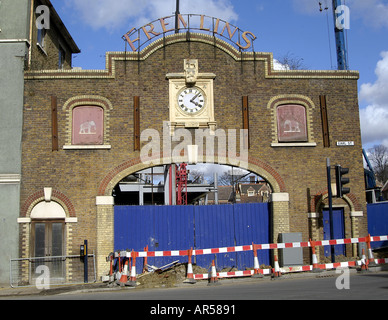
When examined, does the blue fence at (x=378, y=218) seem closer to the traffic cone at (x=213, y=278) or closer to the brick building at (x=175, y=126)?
the brick building at (x=175, y=126)

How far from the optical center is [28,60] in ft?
59.3

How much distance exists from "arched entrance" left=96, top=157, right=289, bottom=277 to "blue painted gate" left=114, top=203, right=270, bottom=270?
1.26 ft

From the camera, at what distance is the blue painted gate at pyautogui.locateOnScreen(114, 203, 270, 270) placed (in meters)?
17.7

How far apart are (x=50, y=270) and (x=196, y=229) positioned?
551 centimetres

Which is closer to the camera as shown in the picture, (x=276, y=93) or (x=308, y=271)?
(x=308, y=271)

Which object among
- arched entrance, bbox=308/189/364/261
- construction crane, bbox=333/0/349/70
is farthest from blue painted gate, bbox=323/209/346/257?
construction crane, bbox=333/0/349/70

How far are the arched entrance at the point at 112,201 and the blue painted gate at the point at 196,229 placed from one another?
385 mm

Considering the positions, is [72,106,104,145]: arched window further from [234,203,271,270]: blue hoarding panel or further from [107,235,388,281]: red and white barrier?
[234,203,271,270]: blue hoarding panel

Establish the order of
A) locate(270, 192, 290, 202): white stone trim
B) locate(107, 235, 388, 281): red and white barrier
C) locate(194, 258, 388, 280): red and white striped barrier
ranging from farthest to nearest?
locate(270, 192, 290, 202): white stone trim
locate(194, 258, 388, 280): red and white striped barrier
locate(107, 235, 388, 281): red and white barrier

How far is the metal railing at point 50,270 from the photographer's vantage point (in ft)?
55.1

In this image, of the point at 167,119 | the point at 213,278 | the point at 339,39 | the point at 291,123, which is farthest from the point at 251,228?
the point at 339,39

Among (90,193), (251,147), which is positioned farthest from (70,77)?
(251,147)
